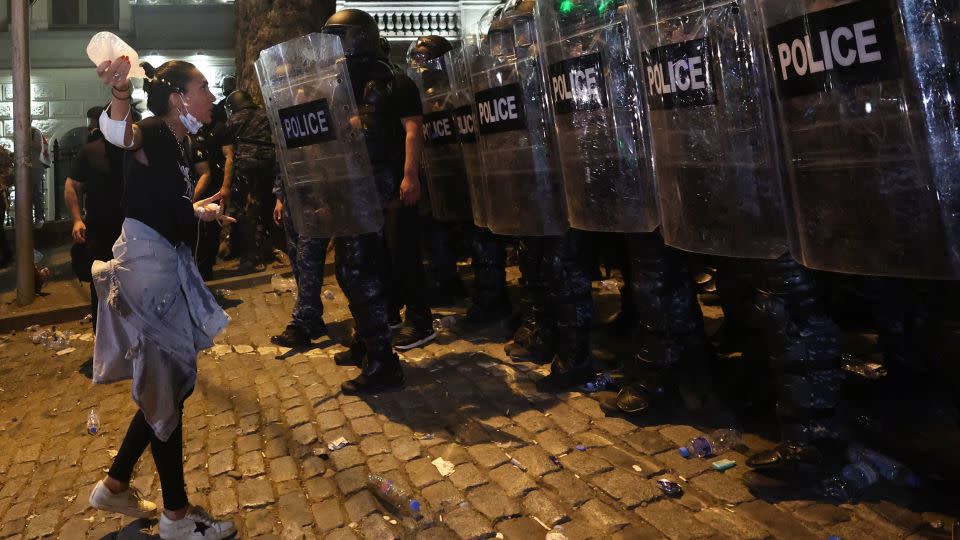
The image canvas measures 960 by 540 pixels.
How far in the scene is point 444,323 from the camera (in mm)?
5559

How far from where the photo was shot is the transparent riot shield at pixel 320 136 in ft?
12.6

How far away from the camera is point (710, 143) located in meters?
2.50

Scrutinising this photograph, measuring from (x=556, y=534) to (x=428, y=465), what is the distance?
81cm

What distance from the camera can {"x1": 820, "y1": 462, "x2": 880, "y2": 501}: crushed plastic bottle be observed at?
2586 millimetres

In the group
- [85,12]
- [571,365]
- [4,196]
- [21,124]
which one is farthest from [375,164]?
[85,12]

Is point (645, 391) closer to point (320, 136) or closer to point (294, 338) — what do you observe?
point (320, 136)

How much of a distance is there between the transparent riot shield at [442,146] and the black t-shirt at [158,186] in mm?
2305

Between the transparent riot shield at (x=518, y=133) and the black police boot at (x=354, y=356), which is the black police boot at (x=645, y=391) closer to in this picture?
the transparent riot shield at (x=518, y=133)

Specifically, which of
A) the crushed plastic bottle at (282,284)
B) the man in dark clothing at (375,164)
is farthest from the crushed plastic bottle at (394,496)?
the crushed plastic bottle at (282,284)

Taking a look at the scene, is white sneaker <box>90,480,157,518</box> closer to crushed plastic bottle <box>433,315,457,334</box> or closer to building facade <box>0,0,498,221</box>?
crushed plastic bottle <box>433,315,457,334</box>

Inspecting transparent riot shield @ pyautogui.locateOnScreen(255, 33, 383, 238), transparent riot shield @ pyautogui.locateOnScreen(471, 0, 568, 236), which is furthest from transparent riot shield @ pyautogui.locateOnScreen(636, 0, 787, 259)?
transparent riot shield @ pyautogui.locateOnScreen(255, 33, 383, 238)

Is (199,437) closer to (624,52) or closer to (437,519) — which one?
(437,519)

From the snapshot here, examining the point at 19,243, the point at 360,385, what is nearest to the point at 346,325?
the point at 360,385

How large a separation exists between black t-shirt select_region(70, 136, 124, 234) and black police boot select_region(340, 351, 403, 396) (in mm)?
1792
